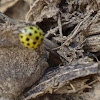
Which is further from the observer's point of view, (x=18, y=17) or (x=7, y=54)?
(x=18, y=17)

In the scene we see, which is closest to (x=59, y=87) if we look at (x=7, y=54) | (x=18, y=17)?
(x=7, y=54)

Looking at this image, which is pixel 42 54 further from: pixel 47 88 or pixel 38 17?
pixel 38 17

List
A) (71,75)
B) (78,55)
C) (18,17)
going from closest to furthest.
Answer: (71,75), (78,55), (18,17)

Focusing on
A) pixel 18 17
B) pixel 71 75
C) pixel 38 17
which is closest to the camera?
pixel 71 75

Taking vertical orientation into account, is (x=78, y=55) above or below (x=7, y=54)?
below

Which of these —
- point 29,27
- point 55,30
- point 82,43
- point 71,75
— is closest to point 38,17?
point 55,30

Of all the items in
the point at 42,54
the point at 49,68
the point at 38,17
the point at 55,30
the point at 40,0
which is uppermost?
the point at 40,0
